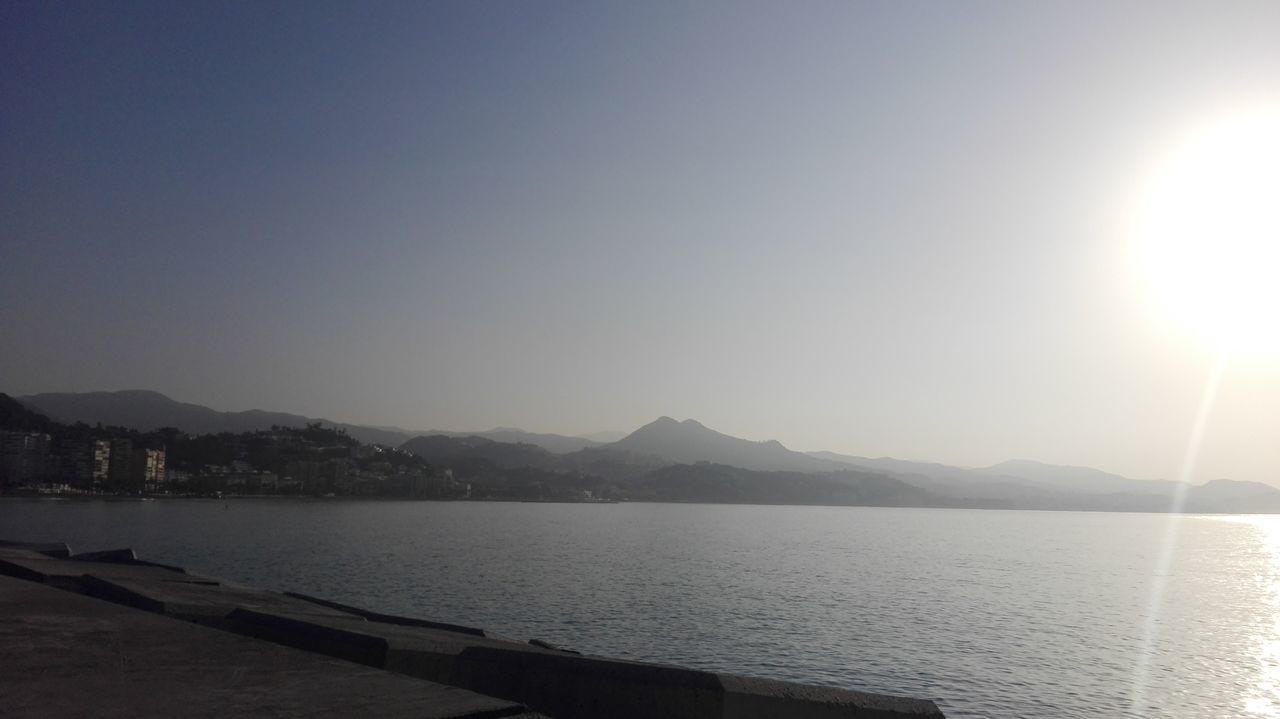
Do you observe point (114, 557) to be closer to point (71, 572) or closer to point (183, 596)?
point (71, 572)

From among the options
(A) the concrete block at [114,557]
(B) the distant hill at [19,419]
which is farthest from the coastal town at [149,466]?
(A) the concrete block at [114,557]

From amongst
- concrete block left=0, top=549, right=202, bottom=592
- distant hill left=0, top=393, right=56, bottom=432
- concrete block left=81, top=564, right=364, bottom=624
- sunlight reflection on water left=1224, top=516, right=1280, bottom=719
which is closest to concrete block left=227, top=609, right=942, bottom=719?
concrete block left=81, top=564, right=364, bottom=624

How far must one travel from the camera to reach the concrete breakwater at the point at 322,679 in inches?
296

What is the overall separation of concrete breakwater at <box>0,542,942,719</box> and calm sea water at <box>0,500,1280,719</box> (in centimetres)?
1077

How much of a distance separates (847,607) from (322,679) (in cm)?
2830

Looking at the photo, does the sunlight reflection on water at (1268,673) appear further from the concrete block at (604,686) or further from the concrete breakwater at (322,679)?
the concrete block at (604,686)

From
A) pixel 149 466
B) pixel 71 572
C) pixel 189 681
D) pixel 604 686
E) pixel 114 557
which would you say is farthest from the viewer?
pixel 149 466

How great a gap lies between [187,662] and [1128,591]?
51.2 metres

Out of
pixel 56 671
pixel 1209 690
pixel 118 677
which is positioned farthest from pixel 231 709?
pixel 1209 690

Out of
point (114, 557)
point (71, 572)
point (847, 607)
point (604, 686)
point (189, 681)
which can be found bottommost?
point (847, 607)

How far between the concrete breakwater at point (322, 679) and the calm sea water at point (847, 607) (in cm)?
1077

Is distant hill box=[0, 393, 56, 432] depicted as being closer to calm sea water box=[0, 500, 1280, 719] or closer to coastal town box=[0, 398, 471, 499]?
coastal town box=[0, 398, 471, 499]

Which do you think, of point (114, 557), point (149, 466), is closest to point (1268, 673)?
point (114, 557)

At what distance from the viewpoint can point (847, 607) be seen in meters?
33.6
